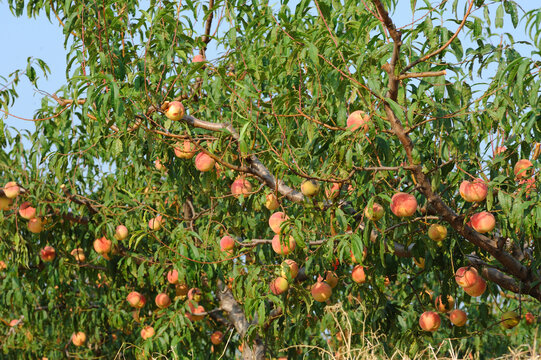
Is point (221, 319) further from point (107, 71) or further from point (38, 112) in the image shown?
point (107, 71)

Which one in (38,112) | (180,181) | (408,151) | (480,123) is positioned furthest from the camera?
(38,112)

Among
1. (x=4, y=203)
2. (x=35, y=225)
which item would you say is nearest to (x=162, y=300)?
(x=35, y=225)

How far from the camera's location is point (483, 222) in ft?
9.87

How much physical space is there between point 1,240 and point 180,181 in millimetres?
1714

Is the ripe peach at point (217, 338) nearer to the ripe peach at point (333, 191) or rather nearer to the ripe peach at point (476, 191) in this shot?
the ripe peach at point (333, 191)

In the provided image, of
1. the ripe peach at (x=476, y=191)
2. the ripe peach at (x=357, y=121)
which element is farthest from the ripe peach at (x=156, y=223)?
the ripe peach at (x=476, y=191)

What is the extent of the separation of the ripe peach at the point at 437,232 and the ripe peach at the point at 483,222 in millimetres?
139

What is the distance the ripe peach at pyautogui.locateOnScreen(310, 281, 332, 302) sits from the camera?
377 centimetres

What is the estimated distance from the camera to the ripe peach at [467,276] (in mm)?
3256

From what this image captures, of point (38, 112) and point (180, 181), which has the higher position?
point (38, 112)

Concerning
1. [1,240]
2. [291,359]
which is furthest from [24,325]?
[291,359]

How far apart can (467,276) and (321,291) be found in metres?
0.86

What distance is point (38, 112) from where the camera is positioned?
4.25 meters

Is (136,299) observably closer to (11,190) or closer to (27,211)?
(27,211)
